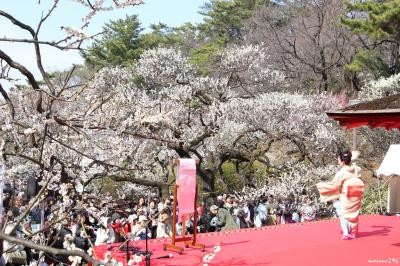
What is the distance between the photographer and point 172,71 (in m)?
17.7

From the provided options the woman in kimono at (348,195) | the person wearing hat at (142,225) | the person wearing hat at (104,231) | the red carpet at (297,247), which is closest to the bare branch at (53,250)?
the person wearing hat at (142,225)

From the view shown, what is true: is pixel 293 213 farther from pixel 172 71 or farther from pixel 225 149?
pixel 172 71

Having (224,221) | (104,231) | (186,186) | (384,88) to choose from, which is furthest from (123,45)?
(104,231)

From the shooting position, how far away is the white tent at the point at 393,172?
1027 centimetres

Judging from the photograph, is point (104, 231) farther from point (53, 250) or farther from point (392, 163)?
point (392, 163)

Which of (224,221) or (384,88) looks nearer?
(224,221)

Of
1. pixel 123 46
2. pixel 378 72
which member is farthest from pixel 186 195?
pixel 123 46

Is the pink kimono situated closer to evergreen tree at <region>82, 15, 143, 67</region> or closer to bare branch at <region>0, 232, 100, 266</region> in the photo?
bare branch at <region>0, 232, 100, 266</region>

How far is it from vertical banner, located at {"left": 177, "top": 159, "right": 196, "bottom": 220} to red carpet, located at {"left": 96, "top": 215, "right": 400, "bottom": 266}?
2.00ft

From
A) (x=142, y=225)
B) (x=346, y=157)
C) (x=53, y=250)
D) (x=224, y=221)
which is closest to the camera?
(x=53, y=250)

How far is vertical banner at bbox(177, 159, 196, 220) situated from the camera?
7234mm

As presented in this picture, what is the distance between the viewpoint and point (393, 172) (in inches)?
401

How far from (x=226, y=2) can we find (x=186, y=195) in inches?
997

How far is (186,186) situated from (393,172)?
4879 mm
